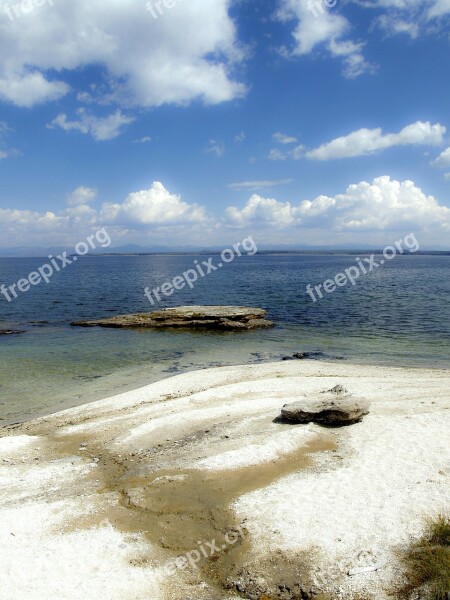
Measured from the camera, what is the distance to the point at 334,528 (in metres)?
11.6

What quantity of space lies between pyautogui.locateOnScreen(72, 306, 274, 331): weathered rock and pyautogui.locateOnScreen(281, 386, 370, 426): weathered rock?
91.6 ft

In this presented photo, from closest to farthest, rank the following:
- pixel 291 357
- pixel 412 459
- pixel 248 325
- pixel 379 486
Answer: pixel 379 486 < pixel 412 459 < pixel 291 357 < pixel 248 325

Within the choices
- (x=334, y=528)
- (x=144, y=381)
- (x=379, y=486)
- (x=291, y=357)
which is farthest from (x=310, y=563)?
(x=291, y=357)

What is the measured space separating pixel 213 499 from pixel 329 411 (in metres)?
7.48

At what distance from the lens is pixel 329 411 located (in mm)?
18641

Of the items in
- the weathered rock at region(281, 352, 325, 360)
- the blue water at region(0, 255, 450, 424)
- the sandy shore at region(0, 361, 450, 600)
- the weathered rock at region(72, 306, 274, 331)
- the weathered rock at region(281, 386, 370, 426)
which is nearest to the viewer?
the sandy shore at region(0, 361, 450, 600)

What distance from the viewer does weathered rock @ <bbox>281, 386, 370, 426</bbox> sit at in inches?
728

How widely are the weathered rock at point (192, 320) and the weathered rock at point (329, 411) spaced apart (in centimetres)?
2792

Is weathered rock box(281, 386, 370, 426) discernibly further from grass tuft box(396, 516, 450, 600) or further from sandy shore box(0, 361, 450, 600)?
grass tuft box(396, 516, 450, 600)

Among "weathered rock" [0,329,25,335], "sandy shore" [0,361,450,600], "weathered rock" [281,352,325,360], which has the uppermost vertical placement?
"weathered rock" [0,329,25,335]

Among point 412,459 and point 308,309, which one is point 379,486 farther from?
point 308,309

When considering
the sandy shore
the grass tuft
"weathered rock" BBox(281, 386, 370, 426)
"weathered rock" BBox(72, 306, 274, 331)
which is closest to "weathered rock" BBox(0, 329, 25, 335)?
"weathered rock" BBox(72, 306, 274, 331)

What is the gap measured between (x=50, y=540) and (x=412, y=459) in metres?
12.1

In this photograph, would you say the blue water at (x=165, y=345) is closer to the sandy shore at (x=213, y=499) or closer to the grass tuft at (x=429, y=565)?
the sandy shore at (x=213, y=499)
